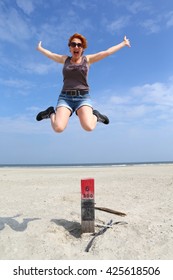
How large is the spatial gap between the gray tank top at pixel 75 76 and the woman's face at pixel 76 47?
0.20 m

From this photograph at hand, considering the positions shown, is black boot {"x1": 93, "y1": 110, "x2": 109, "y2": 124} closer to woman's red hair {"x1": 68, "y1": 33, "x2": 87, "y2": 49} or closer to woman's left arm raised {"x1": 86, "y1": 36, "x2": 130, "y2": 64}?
woman's left arm raised {"x1": 86, "y1": 36, "x2": 130, "y2": 64}

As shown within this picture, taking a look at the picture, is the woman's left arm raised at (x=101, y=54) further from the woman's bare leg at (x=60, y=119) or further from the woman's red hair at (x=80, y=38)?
the woman's bare leg at (x=60, y=119)

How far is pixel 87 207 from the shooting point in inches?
301

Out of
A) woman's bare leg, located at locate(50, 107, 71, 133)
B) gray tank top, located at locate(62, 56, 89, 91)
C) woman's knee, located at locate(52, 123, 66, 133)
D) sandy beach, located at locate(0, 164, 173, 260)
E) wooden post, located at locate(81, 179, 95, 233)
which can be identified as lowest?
sandy beach, located at locate(0, 164, 173, 260)

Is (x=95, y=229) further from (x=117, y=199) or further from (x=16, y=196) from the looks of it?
(x=16, y=196)

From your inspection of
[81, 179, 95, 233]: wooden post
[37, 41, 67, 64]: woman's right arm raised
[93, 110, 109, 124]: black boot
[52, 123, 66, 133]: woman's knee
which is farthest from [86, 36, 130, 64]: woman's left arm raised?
[81, 179, 95, 233]: wooden post

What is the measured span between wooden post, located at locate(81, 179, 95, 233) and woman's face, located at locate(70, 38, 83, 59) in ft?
8.92

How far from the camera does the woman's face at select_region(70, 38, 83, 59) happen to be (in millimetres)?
6742

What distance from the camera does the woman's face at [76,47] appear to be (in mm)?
6742

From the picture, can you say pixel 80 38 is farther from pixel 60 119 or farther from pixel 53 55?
pixel 60 119

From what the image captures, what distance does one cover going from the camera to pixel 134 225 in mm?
7625

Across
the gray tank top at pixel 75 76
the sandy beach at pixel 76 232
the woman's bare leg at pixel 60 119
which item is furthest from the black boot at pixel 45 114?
the sandy beach at pixel 76 232

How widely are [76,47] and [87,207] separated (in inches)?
137
